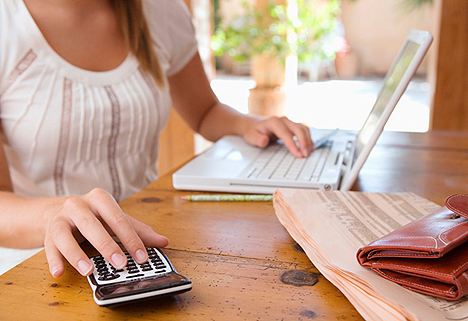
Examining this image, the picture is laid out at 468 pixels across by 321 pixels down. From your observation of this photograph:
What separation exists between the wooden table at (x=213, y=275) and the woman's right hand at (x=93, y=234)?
0.03 m

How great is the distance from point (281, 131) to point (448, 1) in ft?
5.87

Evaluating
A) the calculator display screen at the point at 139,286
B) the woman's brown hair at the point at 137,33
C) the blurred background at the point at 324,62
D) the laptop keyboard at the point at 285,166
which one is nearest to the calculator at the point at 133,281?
the calculator display screen at the point at 139,286

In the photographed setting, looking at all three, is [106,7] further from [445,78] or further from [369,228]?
[445,78]

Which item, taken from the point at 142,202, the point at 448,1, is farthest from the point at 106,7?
the point at 448,1

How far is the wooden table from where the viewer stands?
1.49 feet

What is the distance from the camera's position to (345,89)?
7191 millimetres

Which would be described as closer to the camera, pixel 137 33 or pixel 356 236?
pixel 356 236

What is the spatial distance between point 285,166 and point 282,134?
140 millimetres

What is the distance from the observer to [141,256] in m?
0.52

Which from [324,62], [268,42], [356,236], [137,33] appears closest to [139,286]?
[356,236]

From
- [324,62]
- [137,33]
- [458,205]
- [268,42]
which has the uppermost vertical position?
[137,33]

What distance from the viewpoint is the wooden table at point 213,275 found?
45 cm

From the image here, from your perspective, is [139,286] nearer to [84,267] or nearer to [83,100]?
[84,267]

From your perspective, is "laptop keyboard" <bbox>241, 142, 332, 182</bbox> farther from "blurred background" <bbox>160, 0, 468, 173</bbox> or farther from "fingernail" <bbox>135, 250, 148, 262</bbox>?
"blurred background" <bbox>160, 0, 468, 173</bbox>
